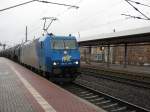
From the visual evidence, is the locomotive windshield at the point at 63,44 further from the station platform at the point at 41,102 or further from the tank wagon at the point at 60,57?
the station platform at the point at 41,102

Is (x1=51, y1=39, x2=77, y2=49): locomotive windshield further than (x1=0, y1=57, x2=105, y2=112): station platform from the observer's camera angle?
Yes

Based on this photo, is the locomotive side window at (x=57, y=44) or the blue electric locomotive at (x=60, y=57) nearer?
the blue electric locomotive at (x=60, y=57)

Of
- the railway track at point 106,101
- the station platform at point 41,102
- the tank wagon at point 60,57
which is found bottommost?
the railway track at point 106,101

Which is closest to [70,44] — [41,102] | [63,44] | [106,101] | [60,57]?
[63,44]

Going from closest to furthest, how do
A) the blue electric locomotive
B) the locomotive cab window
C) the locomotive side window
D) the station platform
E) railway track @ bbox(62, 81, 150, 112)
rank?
the station platform < railway track @ bbox(62, 81, 150, 112) < the blue electric locomotive < the locomotive side window < the locomotive cab window

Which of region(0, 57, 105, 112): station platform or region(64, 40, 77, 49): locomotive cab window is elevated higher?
region(64, 40, 77, 49): locomotive cab window

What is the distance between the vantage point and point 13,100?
11094 mm

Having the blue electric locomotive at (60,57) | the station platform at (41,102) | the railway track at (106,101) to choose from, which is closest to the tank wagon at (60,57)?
the blue electric locomotive at (60,57)

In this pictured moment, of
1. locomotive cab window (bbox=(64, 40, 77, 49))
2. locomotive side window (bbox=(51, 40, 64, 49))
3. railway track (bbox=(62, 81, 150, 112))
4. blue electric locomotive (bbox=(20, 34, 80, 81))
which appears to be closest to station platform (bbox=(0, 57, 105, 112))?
railway track (bbox=(62, 81, 150, 112))

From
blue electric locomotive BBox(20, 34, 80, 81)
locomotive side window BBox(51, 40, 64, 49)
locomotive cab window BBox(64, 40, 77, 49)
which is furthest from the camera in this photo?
locomotive cab window BBox(64, 40, 77, 49)

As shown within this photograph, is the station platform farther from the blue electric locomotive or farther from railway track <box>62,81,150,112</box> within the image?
the blue electric locomotive

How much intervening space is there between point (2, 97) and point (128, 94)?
6336mm

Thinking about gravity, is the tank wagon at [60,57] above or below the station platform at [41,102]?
above

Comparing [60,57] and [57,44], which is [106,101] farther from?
[57,44]
